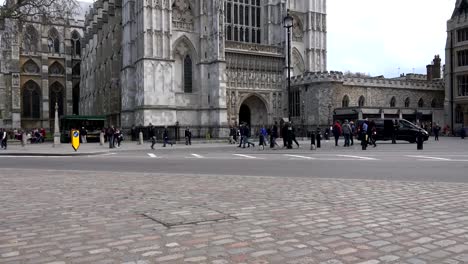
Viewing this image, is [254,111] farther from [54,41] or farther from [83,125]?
[54,41]

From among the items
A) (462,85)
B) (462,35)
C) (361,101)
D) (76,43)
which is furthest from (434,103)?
(76,43)

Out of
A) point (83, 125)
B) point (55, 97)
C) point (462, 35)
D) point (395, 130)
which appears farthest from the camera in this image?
point (55, 97)

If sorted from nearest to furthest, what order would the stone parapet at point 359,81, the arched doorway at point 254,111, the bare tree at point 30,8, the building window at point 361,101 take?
the bare tree at point 30,8
the stone parapet at point 359,81
the building window at point 361,101
the arched doorway at point 254,111

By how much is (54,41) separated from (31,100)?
1050 centimetres

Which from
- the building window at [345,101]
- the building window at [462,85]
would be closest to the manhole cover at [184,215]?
the building window at [345,101]

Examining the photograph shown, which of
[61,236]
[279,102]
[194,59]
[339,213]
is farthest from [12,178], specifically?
[279,102]

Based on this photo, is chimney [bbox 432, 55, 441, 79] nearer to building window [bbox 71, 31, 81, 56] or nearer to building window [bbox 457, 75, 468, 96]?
building window [bbox 457, 75, 468, 96]

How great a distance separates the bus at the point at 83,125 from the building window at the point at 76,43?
35633mm

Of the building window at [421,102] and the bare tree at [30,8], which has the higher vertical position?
the bare tree at [30,8]

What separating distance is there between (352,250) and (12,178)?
31.3 feet

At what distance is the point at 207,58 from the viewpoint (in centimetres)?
4541

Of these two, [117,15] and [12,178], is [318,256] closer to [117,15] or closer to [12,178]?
[12,178]

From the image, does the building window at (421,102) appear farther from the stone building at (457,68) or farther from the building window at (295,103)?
the building window at (295,103)

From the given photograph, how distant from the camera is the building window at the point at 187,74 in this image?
4591 cm
